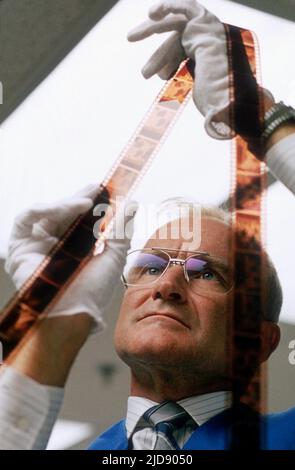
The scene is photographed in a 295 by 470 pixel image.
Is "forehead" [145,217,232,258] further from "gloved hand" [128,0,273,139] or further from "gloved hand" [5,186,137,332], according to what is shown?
"gloved hand" [128,0,273,139]

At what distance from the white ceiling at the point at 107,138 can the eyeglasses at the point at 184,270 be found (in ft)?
0.58

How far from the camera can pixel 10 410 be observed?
2.15 meters

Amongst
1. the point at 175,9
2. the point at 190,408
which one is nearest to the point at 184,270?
the point at 190,408

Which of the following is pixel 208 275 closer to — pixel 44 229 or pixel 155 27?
pixel 44 229

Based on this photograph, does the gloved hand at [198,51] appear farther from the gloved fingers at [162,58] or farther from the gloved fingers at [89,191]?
the gloved fingers at [89,191]

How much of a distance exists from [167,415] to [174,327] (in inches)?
9.7

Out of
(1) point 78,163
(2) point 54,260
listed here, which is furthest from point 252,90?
(2) point 54,260

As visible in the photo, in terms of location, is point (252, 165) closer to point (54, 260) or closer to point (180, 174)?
point (180, 174)

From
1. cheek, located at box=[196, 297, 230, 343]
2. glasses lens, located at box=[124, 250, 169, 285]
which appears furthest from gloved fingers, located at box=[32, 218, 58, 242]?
cheek, located at box=[196, 297, 230, 343]

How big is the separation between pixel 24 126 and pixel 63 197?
0.88ft

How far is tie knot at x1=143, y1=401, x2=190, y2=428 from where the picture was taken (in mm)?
2215

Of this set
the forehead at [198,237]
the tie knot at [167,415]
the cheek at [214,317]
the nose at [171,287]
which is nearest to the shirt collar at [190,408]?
the tie knot at [167,415]

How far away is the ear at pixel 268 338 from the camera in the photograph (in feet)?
7.71

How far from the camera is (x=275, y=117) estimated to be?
260 centimetres
